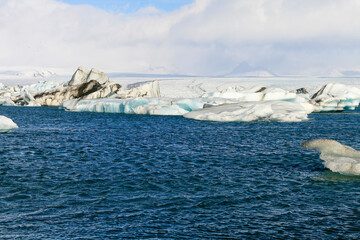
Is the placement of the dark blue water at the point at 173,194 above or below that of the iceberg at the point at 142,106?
below

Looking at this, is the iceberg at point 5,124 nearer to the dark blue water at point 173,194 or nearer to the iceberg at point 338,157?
the dark blue water at point 173,194

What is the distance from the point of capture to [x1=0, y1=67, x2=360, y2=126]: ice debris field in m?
34.3

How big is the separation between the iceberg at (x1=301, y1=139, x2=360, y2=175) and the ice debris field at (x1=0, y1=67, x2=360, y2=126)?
63.0 feet

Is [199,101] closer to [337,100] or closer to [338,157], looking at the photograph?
[337,100]

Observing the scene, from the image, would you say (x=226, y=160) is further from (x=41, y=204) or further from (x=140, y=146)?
(x=41, y=204)

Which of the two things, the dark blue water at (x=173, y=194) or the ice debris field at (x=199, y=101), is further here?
the ice debris field at (x=199, y=101)

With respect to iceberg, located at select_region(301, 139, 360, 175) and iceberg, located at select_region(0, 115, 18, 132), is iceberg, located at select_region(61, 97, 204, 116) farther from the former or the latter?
iceberg, located at select_region(301, 139, 360, 175)

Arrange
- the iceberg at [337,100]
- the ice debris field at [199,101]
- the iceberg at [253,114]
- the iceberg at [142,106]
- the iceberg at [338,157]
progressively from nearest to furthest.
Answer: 1. the iceberg at [338,157]
2. the iceberg at [253,114]
3. the ice debris field at [199,101]
4. the iceberg at [142,106]
5. the iceberg at [337,100]

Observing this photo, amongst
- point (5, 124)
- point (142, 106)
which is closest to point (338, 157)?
point (5, 124)

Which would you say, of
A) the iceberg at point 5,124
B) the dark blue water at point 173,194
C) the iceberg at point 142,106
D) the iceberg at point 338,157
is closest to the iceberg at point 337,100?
the iceberg at point 142,106

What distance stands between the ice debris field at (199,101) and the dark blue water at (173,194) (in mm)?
16182

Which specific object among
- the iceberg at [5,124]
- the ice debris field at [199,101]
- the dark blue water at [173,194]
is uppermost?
the ice debris field at [199,101]

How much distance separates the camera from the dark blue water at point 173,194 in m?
7.83

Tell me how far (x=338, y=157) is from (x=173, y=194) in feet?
19.1
